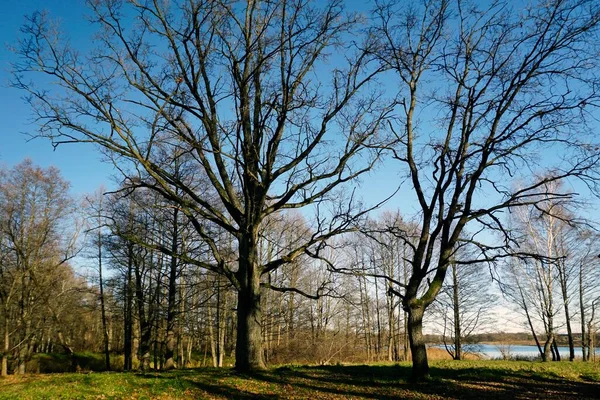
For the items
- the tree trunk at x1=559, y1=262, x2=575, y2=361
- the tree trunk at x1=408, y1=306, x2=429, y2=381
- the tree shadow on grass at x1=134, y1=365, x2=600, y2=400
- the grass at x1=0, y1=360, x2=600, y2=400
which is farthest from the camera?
the tree trunk at x1=559, y1=262, x2=575, y2=361

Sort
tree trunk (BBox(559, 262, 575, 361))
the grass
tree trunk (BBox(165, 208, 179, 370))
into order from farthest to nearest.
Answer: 1. tree trunk (BBox(559, 262, 575, 361))
2. tree trunk (BBox(165, 208, 179, 370))
3. the grass

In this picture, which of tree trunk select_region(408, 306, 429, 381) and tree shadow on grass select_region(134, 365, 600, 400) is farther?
tree trunk select_region(408, 306, 429, 381)

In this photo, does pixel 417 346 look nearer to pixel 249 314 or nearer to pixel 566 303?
pixel 249 314

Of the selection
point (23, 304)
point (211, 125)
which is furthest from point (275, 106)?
point (23, 304)

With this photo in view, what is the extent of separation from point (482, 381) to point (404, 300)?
9.82 ft

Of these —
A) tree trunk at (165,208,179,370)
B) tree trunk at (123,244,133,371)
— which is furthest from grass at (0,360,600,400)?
tree trunk at (123,244,133,371)

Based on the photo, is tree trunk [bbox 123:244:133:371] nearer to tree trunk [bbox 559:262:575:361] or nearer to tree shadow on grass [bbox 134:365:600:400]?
tree shadow on grass [bbox 134:365:600:400]

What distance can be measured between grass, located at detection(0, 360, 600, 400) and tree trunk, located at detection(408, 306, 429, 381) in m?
0.32

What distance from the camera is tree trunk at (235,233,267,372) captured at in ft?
35.0

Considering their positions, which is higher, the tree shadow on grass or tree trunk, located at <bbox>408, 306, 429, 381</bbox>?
tree trunk, located at <bbox>408, 306, 429, 381</bbox>

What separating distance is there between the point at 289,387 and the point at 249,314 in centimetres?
230

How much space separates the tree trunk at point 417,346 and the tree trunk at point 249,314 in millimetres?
3933

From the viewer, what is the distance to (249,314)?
10.8 meters

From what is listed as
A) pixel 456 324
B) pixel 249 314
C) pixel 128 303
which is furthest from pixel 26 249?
pixel 456 324
